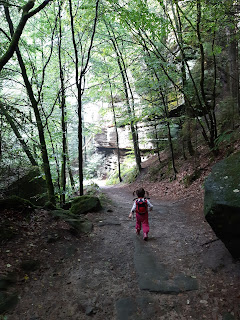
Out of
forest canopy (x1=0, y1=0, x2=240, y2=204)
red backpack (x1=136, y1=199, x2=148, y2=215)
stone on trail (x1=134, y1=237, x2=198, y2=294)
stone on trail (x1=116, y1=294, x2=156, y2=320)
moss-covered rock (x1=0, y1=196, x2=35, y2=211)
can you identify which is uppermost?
forest canopy (x1=0, y1=0, x2=240, y2=204)

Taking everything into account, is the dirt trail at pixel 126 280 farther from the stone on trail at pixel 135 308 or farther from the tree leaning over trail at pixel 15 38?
the tree leaning over trail at pixel 15 38

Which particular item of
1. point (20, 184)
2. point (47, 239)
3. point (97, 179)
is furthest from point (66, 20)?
point (97, 179)

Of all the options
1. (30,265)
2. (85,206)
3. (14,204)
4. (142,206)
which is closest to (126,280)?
(30,265)

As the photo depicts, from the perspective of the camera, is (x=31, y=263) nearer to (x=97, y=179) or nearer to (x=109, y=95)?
(x=109, y=95)

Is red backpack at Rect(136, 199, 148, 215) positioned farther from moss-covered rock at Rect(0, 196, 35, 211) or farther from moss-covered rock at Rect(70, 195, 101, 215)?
moss-covered rock at Rect(70, 195, 101, 215)

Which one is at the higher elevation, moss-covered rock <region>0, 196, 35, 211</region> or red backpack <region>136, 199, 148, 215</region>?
moss-covered rock <region>0, 196, 35, 211</region>

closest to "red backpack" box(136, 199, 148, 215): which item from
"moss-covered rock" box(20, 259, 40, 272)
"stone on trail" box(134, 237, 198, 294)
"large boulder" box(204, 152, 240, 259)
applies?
"stone on trail" box(134, 237, 198, 294)

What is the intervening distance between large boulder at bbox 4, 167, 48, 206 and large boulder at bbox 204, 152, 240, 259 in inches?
233

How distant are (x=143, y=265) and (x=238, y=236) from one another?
1.85 m

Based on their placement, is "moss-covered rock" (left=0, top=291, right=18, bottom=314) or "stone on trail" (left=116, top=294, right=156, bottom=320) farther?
"stone on trail" (left=116, top=294, right=156, bottom=320)

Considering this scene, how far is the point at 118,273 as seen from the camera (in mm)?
3879

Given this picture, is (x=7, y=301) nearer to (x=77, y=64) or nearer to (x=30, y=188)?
(x=30, y=188)

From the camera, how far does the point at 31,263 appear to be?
3748 mm

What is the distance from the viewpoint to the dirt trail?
9.22 feet
